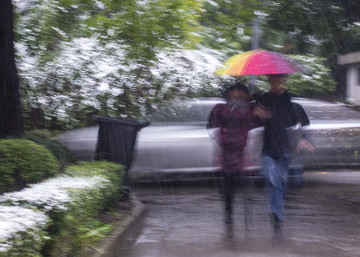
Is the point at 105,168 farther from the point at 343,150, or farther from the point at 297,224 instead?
the point at 343,150

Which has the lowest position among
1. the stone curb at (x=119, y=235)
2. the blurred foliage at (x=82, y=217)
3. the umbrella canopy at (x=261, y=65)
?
the stone curb at (x=119, y=235)

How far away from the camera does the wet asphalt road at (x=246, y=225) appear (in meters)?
5.46

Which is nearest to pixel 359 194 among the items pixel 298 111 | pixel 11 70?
pixel 298 111

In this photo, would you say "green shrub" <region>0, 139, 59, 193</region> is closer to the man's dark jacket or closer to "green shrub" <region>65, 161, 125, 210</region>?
"green shrub" <region>65, 161, 125, 210</region>

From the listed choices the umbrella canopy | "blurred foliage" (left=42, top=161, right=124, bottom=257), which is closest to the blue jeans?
the umbrella canopy

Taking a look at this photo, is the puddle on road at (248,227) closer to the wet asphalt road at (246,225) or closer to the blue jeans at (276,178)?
the wet asphalt road at (246,225)

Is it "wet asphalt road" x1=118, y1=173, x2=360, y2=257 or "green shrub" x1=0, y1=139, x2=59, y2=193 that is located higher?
"green shrub" x1=0, y1=139, x2=59, y2=193

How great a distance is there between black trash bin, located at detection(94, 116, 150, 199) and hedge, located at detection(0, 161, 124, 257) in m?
1.54

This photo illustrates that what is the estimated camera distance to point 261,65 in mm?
6438

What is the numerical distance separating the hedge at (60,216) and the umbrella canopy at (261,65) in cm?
217

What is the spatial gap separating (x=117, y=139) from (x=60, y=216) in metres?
3.40

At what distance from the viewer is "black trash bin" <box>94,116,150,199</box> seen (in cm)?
742

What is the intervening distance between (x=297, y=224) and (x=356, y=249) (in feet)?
4.22

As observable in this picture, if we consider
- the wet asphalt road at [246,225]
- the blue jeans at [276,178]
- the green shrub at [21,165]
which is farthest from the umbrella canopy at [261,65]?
the green shrub at [21,165]
